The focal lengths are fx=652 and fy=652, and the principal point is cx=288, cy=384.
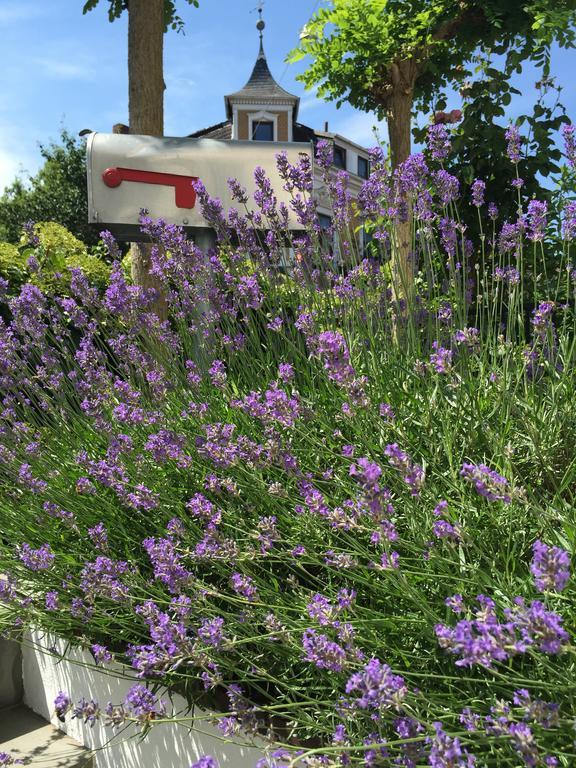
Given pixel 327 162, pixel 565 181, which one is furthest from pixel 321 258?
pixel 565 181

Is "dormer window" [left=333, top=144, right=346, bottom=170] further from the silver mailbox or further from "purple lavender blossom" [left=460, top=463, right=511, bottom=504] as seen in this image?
"purple lavender blossom" [left=460, top=463, right=511, bottom=504]

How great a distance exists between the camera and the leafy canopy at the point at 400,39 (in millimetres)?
6152

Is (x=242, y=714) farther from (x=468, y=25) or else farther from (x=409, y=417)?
(x=468, y=25)

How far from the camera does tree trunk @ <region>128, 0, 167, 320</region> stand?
5.59 metres

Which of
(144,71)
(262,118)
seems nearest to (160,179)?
(144,71)

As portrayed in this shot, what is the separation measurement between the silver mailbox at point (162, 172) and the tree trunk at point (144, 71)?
1433 mm

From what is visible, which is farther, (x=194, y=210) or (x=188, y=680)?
(x=194, y=210)

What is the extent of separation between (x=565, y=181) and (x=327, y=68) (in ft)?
10.2

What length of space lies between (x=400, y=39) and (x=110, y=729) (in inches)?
261

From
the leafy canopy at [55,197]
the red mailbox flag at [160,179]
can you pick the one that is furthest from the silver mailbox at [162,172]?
the leafy canopy at [55,197]

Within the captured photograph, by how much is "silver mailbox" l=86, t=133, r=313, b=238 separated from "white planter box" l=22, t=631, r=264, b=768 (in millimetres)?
2580

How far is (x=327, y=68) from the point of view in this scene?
694 cm

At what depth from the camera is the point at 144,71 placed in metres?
5.63

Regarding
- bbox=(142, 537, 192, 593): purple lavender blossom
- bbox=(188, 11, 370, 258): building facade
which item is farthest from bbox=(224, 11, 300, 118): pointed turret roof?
bbox=(142, 537, 192, 593): purple lavender blossom
